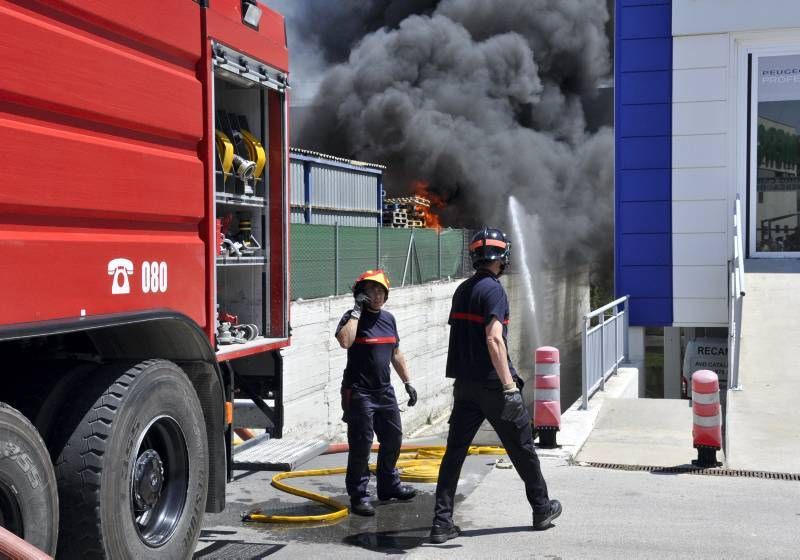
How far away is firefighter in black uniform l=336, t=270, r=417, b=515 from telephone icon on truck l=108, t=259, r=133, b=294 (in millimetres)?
2403

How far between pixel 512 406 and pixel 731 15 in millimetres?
11856

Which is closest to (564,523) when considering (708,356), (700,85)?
(708,356)

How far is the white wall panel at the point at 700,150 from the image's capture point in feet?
51.2

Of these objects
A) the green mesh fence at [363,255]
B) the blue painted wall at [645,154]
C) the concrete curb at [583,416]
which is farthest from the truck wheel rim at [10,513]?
the blue painted wall at [645,154]

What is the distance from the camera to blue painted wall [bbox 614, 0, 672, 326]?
1602 centimetres

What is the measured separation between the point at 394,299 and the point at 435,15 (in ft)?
69.1

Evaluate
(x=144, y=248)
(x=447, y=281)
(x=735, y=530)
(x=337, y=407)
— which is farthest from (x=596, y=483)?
(x=447, y=281)

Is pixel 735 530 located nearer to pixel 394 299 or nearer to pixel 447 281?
pixel 394 299

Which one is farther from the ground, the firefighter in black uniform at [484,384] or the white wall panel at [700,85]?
the white wall panel at [700,85]

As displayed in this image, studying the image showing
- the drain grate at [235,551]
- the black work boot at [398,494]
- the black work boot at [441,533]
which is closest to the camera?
the drain grate at [235,551]

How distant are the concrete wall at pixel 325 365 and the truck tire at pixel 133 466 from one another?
256 inches

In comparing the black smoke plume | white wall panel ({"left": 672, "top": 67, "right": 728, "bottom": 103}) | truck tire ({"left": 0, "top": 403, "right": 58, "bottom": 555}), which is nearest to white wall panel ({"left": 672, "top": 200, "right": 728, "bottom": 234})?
white wall panel ({"left": 672, "top": 67, "right": 728, "bottom": 103})

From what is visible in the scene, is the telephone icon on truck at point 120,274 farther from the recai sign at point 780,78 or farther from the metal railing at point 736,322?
the recai sign at point 780,78

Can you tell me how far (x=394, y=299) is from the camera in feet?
55.8
